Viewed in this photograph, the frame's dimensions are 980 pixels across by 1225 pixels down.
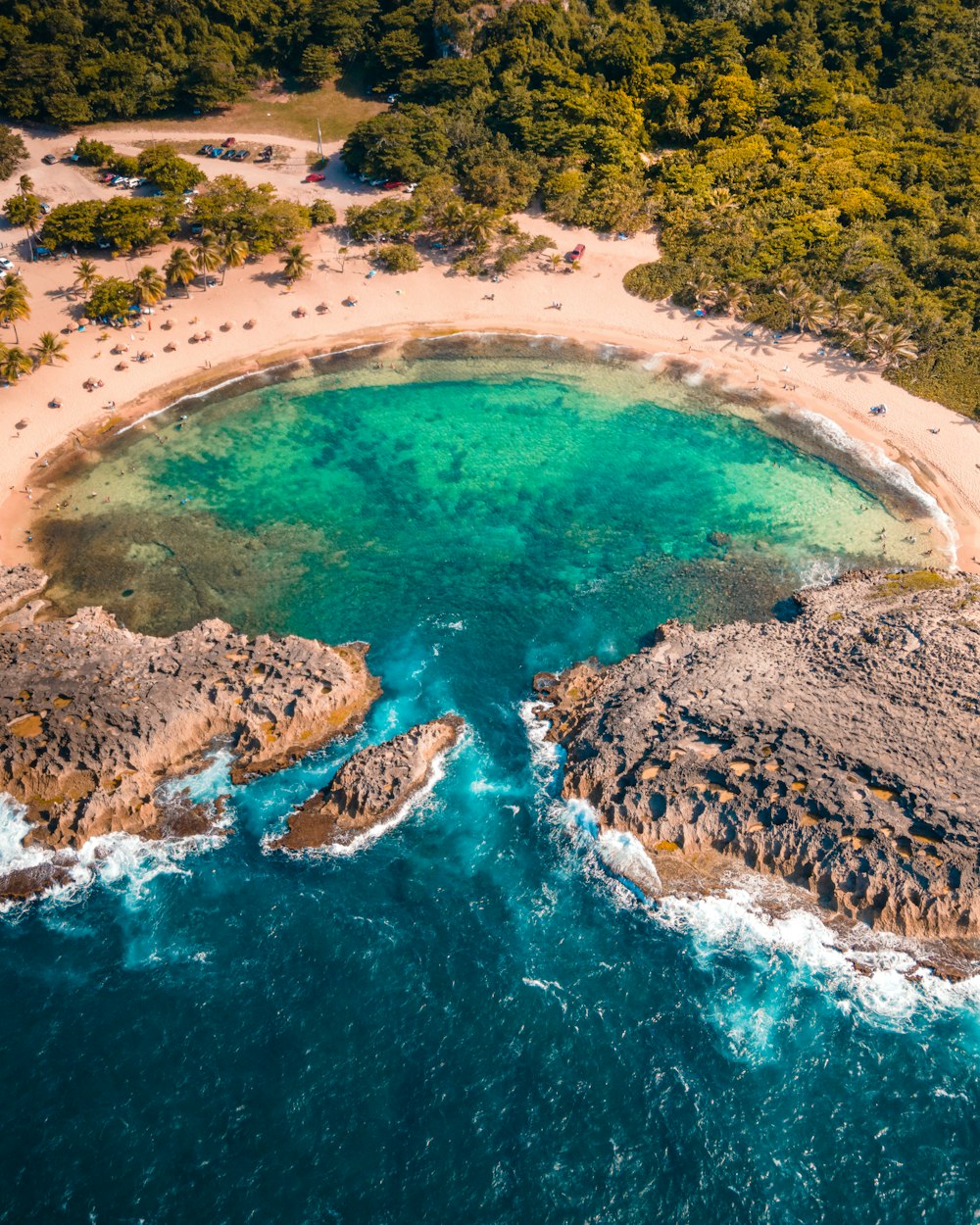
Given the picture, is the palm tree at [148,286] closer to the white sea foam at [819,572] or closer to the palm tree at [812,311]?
the palm tree at [812,311]

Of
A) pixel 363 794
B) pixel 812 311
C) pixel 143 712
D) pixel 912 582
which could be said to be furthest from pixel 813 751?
pixel 812 311

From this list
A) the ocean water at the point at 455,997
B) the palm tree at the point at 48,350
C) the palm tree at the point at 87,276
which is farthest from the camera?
the palm tree at the point at 87,276

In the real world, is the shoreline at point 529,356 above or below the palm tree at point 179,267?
below

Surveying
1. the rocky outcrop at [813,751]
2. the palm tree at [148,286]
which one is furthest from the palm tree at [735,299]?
the palm tree at [148,286]

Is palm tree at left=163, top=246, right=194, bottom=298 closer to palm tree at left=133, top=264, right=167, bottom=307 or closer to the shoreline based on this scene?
palm tree at left=133, top=264, right=167, bottom=307

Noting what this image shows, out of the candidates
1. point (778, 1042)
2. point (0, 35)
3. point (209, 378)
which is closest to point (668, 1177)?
point (778, 1042)

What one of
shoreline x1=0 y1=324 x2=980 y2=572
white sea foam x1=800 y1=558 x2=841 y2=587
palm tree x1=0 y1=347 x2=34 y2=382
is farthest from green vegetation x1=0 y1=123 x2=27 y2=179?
white sea foam x1=800 y1=558 x2=841 y2=587
